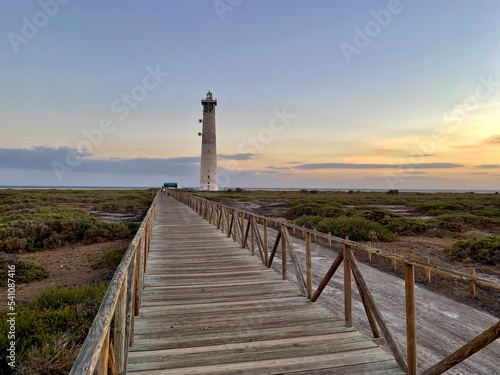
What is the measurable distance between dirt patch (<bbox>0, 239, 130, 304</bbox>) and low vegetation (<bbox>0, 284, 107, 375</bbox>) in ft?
7.76

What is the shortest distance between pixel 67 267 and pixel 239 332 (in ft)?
32.1

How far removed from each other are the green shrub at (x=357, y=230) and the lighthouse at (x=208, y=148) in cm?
3833

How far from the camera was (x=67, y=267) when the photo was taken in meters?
11.6

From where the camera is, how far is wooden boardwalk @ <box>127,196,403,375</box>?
3143 millimetres

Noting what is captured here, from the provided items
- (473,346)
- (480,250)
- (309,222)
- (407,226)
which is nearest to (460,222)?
(407,226)

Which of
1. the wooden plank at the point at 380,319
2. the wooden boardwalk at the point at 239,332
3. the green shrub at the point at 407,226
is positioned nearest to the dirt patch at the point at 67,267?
the wooden boardwalk at the point at 239,332

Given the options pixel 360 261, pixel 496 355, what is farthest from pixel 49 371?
pixel 360 261

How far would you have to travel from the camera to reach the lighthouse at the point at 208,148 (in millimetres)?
54031

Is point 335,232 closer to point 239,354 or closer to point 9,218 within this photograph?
point 239,354

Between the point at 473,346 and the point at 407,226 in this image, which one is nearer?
the point at 473,346

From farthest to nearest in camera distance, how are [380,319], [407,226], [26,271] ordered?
[407,226]
[26,271]
[380,319]

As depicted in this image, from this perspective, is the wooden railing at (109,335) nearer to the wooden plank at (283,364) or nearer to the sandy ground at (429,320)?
the wooden plank at (283,364)

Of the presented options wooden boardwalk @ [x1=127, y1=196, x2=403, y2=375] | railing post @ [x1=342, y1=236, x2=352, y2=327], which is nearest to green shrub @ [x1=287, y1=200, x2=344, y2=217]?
wooden boardwalk @ [x1=127, y1=196, x2=403, y2=375]

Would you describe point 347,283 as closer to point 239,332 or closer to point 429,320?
point 239,332
